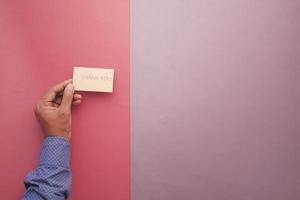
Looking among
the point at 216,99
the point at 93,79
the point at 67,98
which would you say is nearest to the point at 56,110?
the point at 67,98

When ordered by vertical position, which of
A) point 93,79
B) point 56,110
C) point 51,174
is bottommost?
point 51,174

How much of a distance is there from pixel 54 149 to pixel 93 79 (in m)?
0.26

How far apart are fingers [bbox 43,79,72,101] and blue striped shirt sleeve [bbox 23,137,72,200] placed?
128mm

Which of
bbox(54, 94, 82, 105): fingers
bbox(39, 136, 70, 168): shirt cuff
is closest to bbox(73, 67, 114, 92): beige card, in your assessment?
bbox(54, 94, 82, 105): fingers

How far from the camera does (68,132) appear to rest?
87 centimetres

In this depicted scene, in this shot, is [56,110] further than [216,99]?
No

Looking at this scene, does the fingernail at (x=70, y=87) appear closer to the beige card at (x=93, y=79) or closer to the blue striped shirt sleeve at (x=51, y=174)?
the beige card at (x=93, y=79)

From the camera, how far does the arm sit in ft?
2.56

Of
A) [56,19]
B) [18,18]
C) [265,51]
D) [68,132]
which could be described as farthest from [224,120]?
[18,18]

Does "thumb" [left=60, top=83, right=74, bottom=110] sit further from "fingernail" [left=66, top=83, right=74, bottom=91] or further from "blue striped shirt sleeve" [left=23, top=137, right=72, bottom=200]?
"blue striped shirt sleeve" [left=23, top=137, right=72, bottom=200]

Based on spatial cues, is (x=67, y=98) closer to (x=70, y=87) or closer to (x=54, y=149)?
(x=70, y=87)

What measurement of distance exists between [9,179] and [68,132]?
24cm

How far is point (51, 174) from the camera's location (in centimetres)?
80


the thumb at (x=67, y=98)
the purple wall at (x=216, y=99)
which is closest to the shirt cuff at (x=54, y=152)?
the thumb at (x=67, y=98)
